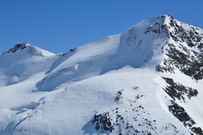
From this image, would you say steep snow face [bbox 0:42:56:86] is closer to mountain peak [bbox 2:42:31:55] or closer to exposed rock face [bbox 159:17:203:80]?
mountain peak [bbox 2:42:31:55]

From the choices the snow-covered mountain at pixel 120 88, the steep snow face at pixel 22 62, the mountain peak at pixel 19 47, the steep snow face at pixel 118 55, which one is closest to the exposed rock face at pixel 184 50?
the snow-covered mountain at pixel 120 88

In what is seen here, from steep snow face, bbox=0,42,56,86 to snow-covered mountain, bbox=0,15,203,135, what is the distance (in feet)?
1.57

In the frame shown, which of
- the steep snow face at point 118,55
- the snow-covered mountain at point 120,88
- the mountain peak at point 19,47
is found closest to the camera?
the snow-covered mountain at point 120,88

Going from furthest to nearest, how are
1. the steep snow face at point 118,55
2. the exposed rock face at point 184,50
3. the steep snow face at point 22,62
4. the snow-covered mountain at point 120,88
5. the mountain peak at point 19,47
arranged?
the mountain peak at point 19,47 < the steep snow face at point 22,62 < the steep snow face at point 118,55 < the exposed rock face at point 184,50 < the snow-covered mountain at point 120,88

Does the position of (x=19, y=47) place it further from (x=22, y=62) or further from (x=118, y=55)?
(x=118, y=55)

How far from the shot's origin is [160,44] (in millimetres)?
58438

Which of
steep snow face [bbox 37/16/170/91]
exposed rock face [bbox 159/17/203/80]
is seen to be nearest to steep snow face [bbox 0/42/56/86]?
steep snow face [bbox 37/16/170/91]

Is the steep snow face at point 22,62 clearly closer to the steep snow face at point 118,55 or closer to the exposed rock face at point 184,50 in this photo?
the steep snow face at point 118,55

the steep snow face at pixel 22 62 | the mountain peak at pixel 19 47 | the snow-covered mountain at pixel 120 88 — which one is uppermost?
the mountain peak at pixel 19 47

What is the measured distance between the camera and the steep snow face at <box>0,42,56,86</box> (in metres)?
78.2

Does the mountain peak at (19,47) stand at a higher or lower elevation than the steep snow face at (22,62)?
higher

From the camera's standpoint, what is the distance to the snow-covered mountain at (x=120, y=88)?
34.6 meters

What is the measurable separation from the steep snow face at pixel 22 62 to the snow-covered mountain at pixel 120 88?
1.57 ft

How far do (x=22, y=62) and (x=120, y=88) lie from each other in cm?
5366
